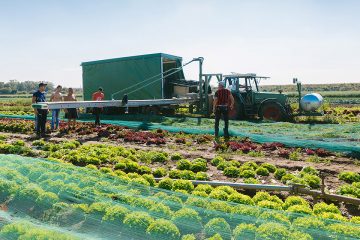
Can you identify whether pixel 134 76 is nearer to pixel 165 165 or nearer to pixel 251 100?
pixel 251 100

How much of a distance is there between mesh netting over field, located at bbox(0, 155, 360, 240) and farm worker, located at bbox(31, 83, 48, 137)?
718 centimetres

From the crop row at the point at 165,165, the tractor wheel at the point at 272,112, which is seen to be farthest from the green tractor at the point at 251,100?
the crop row at the point at 165,165

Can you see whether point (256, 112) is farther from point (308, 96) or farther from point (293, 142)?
point (293, 142)

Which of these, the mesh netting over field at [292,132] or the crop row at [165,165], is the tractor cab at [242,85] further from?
the crop row at [165,165]

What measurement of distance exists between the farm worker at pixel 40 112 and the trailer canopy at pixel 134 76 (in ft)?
25.7

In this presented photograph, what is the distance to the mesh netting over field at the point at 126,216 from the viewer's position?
13.3 feet

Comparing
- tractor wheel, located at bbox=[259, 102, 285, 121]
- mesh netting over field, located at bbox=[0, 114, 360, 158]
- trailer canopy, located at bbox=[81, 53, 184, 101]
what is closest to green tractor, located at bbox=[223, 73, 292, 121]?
tractor wheel, located at bbox=[259, 102, 285, 121]

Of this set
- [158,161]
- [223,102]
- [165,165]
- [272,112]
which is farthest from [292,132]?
[165,165]

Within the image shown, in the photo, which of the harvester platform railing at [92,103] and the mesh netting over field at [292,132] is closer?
the mesh netting over field at [292,132]

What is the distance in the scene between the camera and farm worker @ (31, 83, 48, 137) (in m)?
12.9

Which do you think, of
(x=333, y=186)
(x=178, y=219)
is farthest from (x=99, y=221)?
(x=333, y=186)

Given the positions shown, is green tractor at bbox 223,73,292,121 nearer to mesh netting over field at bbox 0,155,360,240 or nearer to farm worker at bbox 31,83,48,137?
farm worker at bbox 31,83,48,137

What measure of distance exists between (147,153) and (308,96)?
11.2m

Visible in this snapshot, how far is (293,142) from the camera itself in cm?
1083
